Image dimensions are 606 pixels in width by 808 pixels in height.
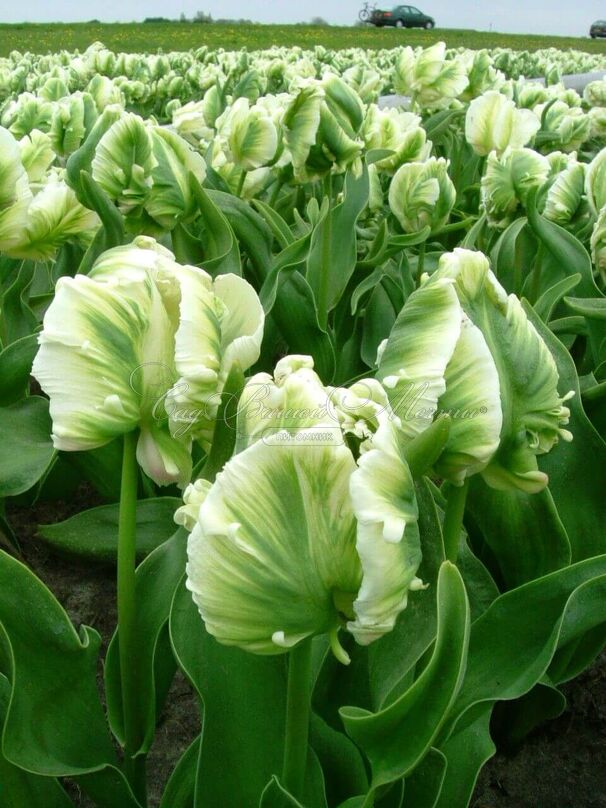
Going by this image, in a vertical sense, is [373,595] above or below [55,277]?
above

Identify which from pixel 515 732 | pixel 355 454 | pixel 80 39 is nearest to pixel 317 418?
pixel 355 454

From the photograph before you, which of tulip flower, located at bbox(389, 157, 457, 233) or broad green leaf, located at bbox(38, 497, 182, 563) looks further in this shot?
tulip flower, located at bbox(389, 157, 457, 233)

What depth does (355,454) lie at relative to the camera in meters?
0.51

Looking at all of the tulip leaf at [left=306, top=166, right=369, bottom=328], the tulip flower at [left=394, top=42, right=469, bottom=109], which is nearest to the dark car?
the tulip flower at [left=394, top=42, right=469, bottom=109]

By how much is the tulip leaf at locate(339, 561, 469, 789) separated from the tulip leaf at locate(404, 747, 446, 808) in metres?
0.11

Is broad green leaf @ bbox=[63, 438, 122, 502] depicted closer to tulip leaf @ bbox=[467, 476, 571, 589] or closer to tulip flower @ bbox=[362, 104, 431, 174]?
tulip leaf @ bbox=[467, 476, 571, 589]

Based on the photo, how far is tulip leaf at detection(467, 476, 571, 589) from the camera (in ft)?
2.94

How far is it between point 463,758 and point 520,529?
9.7 inches

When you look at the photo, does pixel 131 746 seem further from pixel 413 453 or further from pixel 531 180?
pixel 531 180

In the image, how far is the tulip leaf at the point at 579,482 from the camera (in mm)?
965

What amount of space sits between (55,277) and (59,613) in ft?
3.09

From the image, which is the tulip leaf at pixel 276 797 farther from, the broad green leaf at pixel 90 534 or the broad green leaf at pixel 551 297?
the broad green leaf at pixel 551 297

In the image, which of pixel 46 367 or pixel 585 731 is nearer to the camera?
pixel 46 367

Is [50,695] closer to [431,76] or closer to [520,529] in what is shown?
[520,529]
